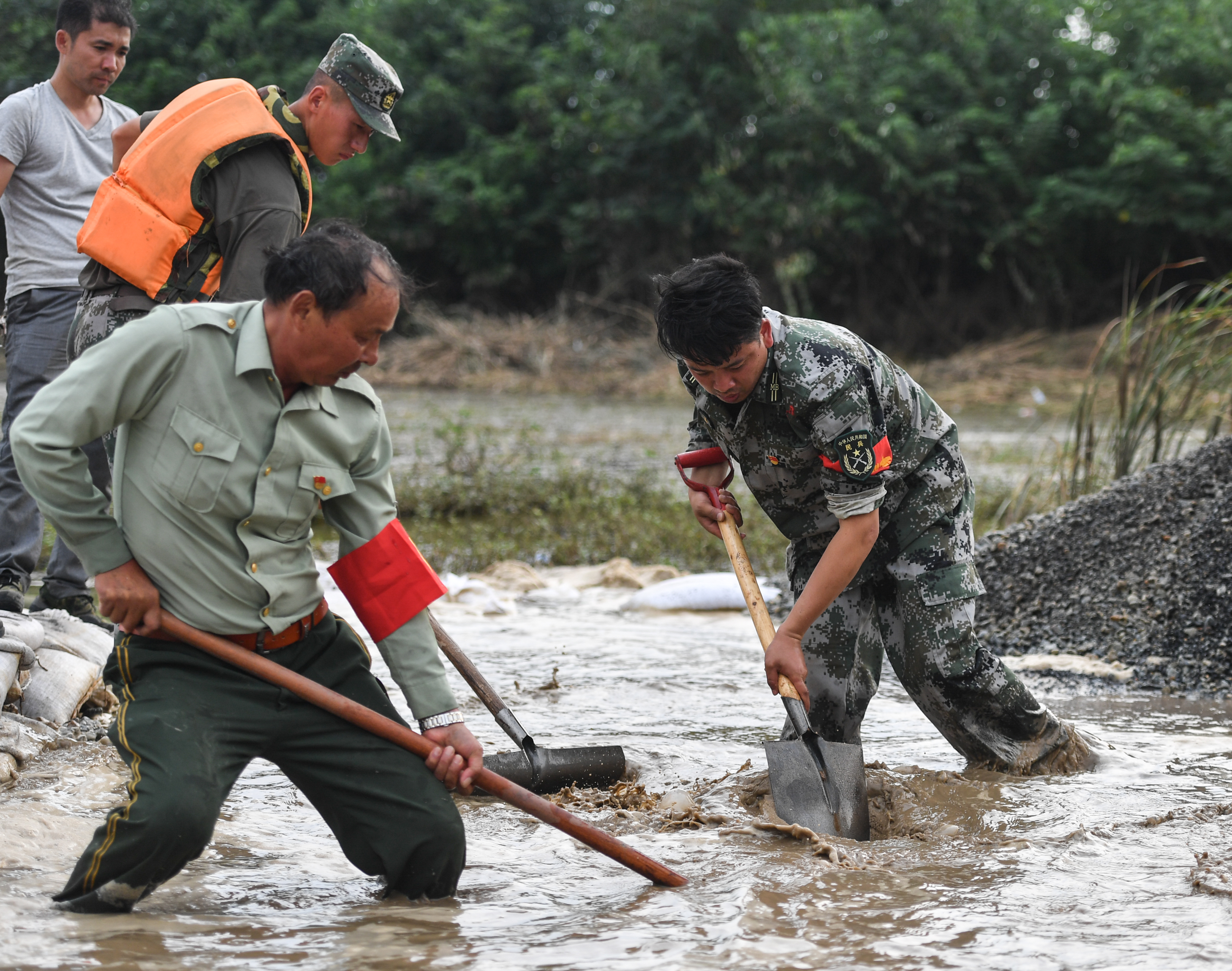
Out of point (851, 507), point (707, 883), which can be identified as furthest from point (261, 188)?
point (707, 883)

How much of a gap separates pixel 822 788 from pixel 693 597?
293 centimetres

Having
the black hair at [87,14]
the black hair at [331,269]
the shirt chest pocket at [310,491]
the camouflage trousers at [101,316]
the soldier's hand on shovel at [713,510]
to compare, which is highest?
the black hair at [87,14]

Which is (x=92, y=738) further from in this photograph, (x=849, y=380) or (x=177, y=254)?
(x=849, y=380)

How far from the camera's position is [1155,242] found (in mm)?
19016

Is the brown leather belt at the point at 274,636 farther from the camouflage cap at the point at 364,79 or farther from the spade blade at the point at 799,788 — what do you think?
the camouflage cap at the point at 364,79

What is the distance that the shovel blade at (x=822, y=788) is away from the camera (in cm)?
316

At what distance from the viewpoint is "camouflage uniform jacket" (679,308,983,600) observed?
296 centimetres

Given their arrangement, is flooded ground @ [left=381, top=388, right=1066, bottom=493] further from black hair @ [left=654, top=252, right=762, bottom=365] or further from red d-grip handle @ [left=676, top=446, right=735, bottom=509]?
black hair @ [left=654, top=252, right=762, bottom=365]

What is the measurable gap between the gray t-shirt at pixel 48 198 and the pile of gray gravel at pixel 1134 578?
399cm

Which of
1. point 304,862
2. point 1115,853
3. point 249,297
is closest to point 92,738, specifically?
point 304,862

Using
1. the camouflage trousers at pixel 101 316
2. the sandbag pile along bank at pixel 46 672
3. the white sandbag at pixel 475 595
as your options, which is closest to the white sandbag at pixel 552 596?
the white sandbag at pixel 475 595

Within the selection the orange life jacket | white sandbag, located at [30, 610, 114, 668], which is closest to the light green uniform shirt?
the orange life jacket

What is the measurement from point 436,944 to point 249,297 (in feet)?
5.73

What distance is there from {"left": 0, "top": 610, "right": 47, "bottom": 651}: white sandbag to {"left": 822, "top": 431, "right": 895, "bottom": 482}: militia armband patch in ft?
8.06
